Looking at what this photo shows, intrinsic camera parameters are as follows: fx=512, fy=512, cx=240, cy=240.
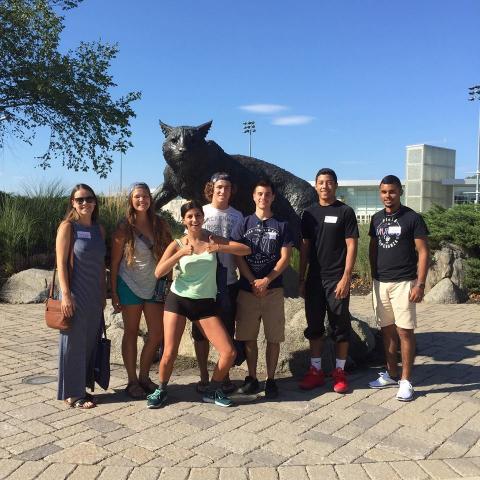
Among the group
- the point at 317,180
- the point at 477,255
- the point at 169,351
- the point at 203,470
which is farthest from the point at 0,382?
the point at 477,255

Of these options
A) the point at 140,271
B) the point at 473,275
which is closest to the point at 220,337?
the point at 140,271

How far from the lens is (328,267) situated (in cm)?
448

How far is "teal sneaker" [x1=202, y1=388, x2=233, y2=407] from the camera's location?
4117 mm

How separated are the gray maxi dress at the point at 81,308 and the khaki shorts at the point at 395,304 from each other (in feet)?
7.99

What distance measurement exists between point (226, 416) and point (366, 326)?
2.32 meters

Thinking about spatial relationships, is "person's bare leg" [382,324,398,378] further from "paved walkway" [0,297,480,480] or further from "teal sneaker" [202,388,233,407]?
"teal sneaker" [202,388,233,407]

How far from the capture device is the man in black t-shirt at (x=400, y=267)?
4.37 m

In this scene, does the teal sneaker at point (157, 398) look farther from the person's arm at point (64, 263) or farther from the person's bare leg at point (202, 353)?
the person's arm at point (64, 263)

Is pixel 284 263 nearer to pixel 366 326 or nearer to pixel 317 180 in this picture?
pixel 317 180

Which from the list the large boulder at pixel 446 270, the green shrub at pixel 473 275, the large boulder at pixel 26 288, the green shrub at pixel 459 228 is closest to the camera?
the large boulder at pixel 26 288

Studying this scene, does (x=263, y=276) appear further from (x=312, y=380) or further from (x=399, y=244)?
(x=399, y=244)

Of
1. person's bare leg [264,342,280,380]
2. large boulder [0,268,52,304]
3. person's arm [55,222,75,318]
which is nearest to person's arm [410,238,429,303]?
person's bare leg [264,342,280,380]

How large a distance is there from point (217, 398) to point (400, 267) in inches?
75.5

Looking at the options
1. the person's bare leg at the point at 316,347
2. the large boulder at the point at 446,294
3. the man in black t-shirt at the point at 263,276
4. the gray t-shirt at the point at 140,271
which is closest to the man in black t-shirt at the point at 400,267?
the person's bare leg at the point at 316,347
